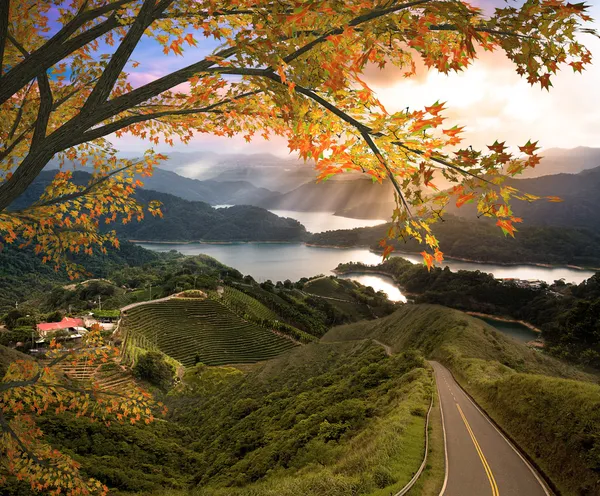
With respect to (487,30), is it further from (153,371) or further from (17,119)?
(153,371)

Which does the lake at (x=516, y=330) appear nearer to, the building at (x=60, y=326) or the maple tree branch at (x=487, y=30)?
the building at (x=60, y=326)

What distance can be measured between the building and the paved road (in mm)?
36035

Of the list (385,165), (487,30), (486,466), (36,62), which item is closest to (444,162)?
(385,165)

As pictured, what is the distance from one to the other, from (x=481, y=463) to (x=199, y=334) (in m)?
40.2

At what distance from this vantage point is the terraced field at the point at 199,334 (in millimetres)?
39037

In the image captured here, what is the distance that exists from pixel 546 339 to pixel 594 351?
11.9 m

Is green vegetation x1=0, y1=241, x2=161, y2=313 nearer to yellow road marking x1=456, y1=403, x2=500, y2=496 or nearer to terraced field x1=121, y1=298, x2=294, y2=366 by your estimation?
terraced field x1=121, y1=298, x2=294, y2=366

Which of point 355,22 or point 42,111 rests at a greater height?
point 355,22

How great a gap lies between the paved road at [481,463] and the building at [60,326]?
36035 mm

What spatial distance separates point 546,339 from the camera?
179ft

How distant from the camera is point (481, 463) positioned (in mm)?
8172

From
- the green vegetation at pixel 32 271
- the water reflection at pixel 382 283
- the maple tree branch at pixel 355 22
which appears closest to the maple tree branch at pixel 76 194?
the maple tree branch at pixel 355 22

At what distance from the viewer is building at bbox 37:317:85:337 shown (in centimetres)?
3331

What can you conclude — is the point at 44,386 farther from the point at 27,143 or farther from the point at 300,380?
the point at 300,380
